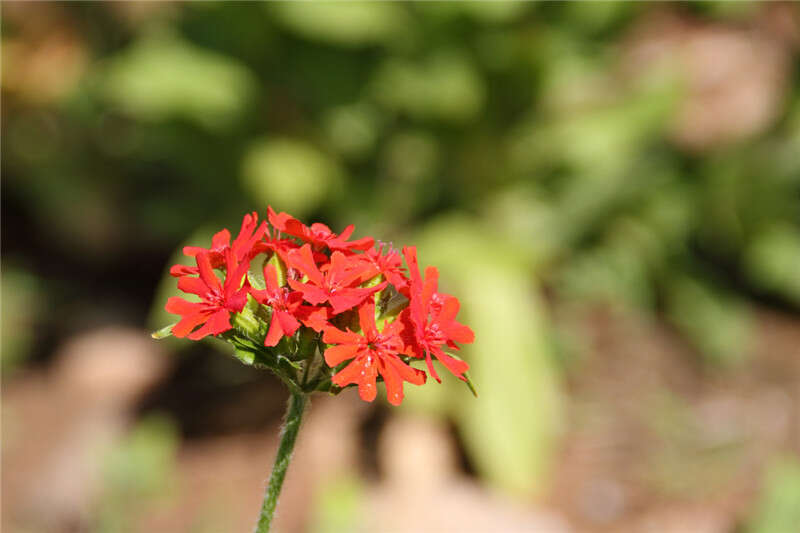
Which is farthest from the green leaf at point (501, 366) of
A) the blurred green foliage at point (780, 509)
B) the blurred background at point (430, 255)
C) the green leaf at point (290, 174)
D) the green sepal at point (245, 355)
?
the green sepal at point (245, 355)

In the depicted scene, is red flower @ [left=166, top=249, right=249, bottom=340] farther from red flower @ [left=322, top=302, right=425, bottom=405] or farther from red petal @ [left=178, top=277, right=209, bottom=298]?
red flower @ [left=322, top=302, right=425, bottom=405]

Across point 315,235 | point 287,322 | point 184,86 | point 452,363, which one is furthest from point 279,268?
point 184,86

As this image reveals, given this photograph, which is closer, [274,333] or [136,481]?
[274,333]

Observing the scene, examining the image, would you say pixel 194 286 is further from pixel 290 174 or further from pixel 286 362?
pixel 290 174

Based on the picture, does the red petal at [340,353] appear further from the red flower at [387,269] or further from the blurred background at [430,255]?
the blurred background at [430,255]

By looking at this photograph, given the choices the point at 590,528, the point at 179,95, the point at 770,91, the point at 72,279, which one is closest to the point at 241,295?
the point at 590,528
